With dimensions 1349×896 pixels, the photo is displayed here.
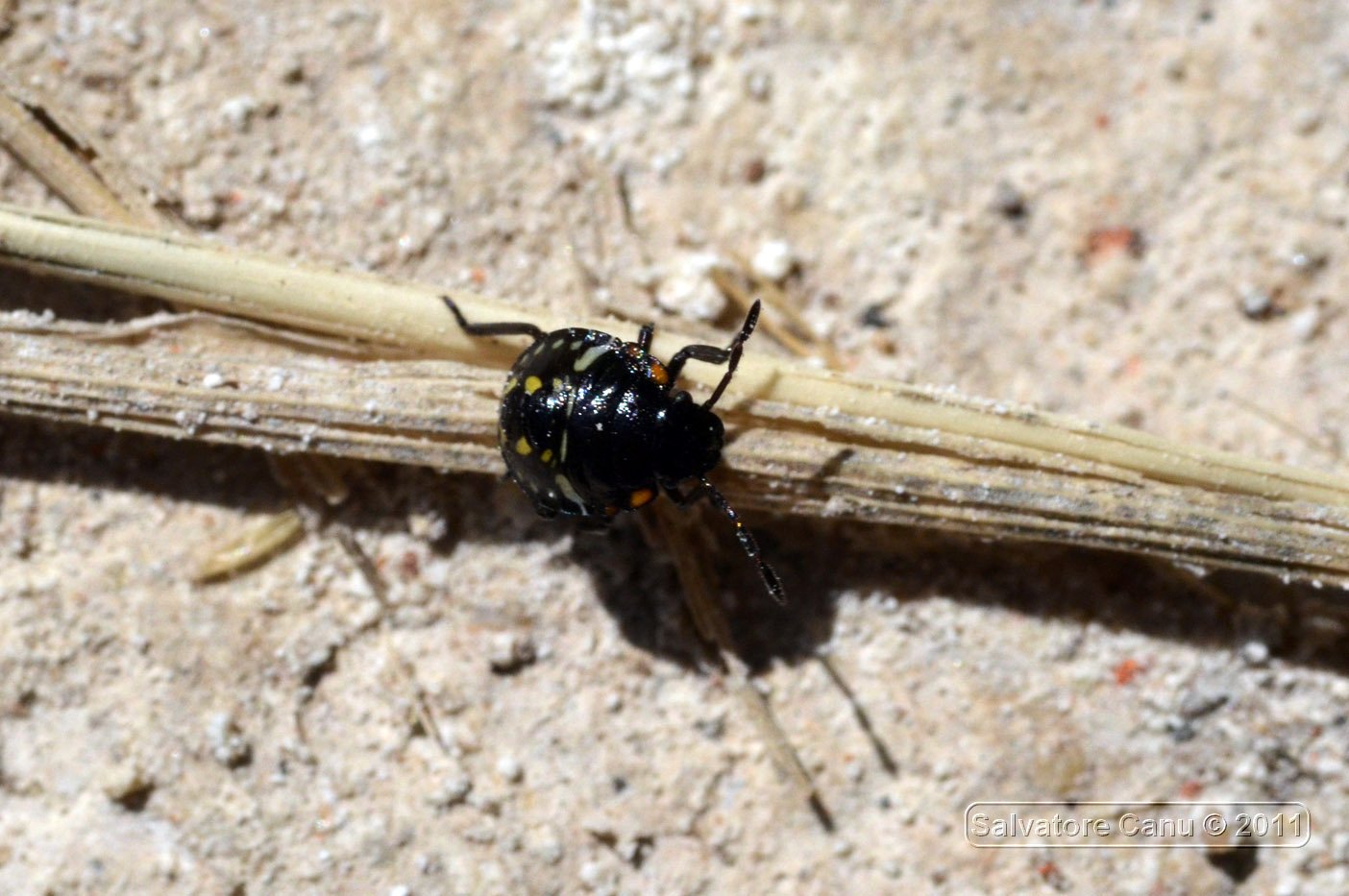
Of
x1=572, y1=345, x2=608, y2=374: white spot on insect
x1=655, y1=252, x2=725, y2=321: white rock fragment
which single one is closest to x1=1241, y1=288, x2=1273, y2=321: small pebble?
x1=655, y1=252, x2=725, y2=321: white rock fragment

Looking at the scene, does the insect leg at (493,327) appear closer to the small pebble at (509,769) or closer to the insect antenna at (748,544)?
the insect antenna at (748,544)

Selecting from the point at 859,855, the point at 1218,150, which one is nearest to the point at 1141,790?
the point at 859,855

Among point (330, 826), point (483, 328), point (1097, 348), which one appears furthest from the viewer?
point (1097, 348)

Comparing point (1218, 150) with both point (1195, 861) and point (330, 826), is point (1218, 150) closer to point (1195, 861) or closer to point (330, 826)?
point (1195, 861)

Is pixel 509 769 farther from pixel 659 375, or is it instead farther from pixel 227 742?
pixel 659 375

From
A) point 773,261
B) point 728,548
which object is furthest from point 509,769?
point 773,261

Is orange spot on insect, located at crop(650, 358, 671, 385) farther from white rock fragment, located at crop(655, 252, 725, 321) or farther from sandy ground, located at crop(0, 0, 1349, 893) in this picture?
white rock fragment, located at crop(655, 252, 725, 321)

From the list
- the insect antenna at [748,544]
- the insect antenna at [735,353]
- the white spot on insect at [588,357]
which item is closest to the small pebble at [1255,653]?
the insect antenna at [748,544]
